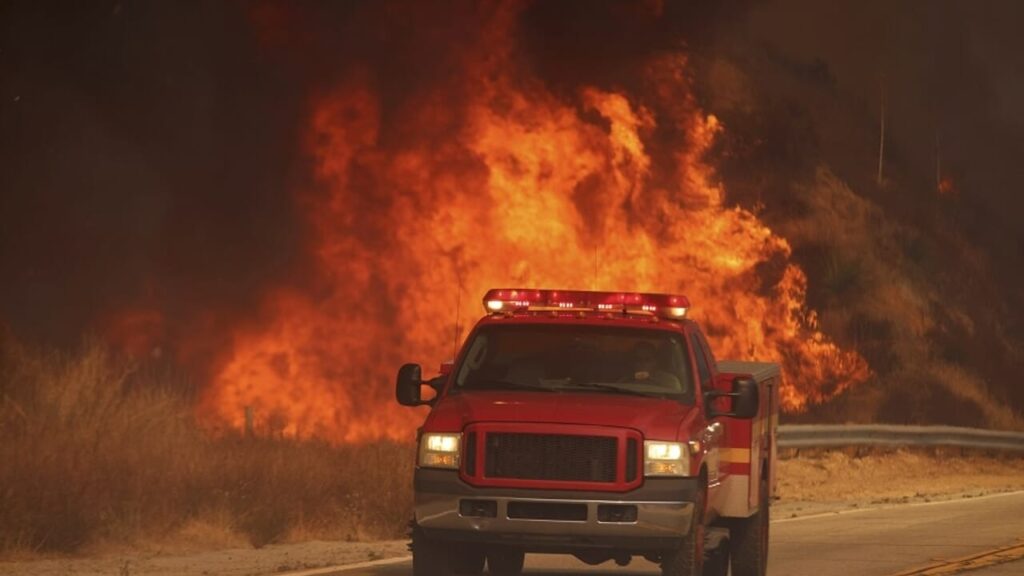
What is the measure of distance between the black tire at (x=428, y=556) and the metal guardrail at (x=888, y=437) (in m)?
15.0

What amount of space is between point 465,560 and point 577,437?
189 centimetres

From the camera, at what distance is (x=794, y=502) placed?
2477cm

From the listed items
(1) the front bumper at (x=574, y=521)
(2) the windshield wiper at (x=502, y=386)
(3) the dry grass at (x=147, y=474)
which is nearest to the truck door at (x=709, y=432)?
(1) the front bumper at (x=574, y=521)

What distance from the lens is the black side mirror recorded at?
40.2 ft

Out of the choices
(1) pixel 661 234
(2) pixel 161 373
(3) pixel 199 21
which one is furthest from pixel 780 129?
(2) pixel 161 373

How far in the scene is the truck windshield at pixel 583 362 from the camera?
12.3 metres

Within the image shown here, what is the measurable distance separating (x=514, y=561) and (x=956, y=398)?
28694 mm

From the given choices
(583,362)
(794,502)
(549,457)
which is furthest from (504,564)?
(794,502)

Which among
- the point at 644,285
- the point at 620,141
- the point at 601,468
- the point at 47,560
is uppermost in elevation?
the point at 620,141

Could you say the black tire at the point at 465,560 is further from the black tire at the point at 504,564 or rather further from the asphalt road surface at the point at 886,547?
the asphalt road surface at the point at 886,547

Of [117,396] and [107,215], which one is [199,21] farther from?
[117,396]

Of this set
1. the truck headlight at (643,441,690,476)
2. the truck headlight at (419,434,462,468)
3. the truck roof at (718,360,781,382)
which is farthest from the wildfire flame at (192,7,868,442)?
the truck headlight at (643,441,690,476)

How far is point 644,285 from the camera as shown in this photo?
31.5 metres

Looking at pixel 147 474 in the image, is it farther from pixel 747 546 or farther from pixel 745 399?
pixel 745 399
